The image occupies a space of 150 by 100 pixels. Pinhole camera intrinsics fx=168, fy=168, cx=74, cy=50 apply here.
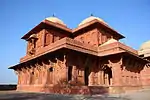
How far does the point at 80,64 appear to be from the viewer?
1590cm

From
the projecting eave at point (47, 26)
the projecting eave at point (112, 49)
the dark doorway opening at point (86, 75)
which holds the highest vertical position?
the projecting eave at point (47, 26)

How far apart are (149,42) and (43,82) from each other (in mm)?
18843

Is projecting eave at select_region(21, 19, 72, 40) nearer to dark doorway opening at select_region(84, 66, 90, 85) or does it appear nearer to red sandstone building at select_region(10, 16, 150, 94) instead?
red sandstone building at select_region(10, 16, 150, 94)

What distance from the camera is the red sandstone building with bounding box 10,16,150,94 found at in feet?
47.5

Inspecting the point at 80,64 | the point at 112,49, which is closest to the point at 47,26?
the point at 80,64

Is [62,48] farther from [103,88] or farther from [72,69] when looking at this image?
[103,88]

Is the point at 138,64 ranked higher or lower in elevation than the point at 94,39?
lower

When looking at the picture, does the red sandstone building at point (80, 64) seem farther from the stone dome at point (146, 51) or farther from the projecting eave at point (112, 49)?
the stone dome at point (146, 51)

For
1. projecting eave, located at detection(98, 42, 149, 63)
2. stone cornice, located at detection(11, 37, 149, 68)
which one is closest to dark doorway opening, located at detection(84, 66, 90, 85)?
stone cornice, located at detection(11, 37, 149, 68)

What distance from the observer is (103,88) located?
1428cm

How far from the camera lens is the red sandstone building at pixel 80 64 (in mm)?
14477

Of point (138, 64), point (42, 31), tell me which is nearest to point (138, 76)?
point (138, 64)

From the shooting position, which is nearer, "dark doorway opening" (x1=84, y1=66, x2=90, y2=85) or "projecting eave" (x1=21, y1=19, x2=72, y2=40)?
"dark doorway opening" (x1=84, y1=66, x2=90, y2=85)

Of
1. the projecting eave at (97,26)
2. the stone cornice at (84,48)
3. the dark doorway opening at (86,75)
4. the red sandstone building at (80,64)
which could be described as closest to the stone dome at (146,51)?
the red sandstone building at (80,64)
